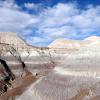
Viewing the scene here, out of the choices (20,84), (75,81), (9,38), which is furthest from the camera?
(9,38)

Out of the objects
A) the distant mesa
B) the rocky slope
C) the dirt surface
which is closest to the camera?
the rocky slope

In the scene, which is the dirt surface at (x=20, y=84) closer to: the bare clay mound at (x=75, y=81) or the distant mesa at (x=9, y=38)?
the bare clay mound at (x=75, y=81)

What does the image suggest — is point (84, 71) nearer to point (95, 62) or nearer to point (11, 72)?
point (95, 62)

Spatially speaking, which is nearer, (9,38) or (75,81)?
(75,81)

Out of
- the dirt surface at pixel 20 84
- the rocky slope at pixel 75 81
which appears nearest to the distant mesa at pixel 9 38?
the dirt surface at pixel 20 84

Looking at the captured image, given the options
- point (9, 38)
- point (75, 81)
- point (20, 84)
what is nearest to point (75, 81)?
point (75, 81)

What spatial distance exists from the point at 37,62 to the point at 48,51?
30.8 feet

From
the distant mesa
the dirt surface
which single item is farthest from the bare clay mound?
the distant mesa

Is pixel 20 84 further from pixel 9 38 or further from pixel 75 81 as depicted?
pixel 9 38

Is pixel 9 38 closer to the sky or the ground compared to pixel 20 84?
closer to the sky

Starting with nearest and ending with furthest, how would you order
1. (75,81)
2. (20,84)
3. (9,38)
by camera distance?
(75,81), (20,84), (9,38)

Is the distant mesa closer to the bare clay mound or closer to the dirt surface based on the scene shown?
the dirt surface

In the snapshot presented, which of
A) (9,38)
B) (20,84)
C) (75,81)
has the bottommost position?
(20,84)

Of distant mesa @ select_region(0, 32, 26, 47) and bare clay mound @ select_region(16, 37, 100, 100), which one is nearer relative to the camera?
bare clay mound @ select_region(16, 37, 100, 100)
